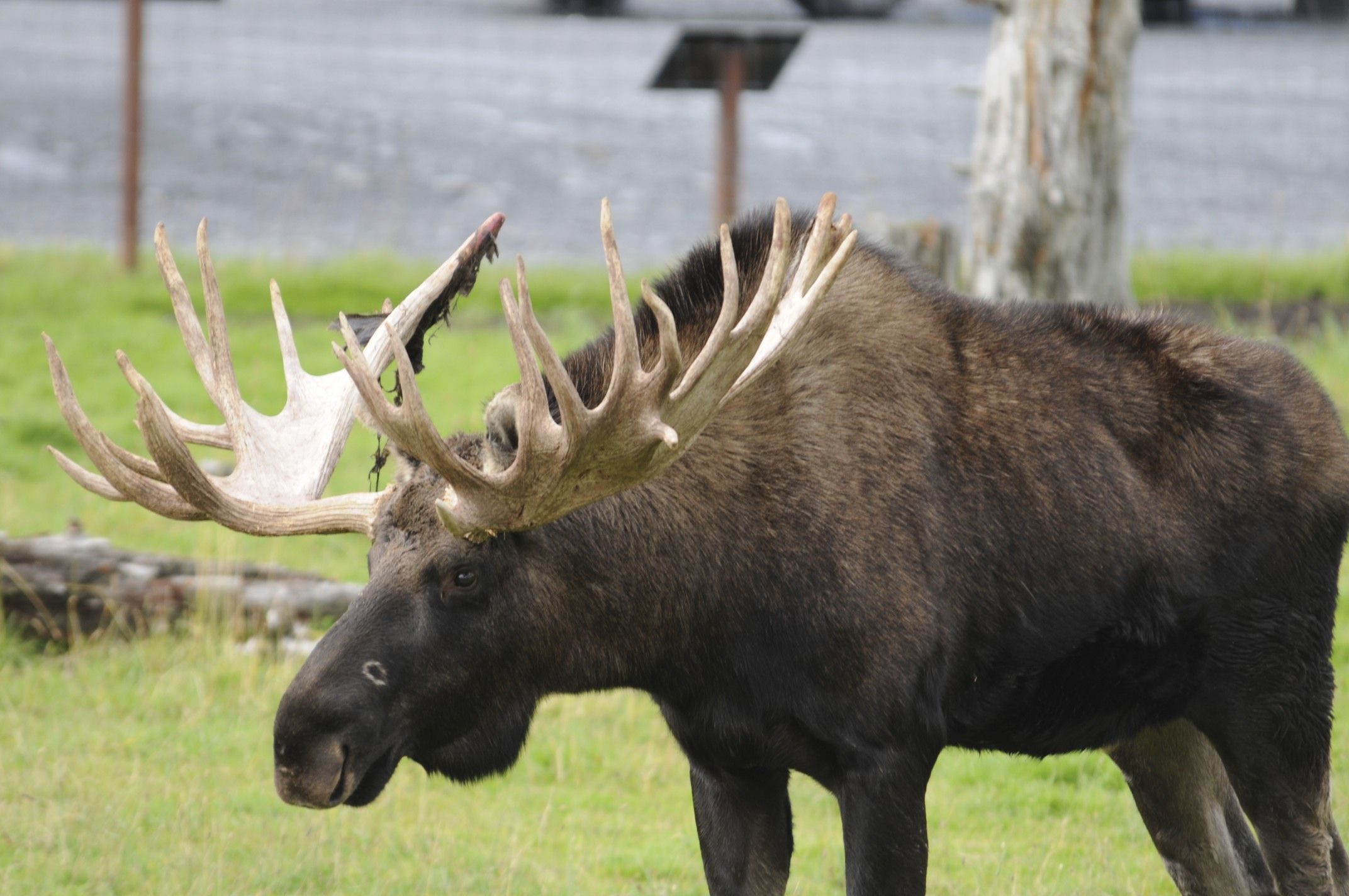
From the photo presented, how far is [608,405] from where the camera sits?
12.6ft

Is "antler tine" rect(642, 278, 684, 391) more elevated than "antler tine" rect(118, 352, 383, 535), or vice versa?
"antler tine" rect(642, 278, 684, 391)

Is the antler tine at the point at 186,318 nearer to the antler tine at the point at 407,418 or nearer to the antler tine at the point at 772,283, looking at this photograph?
the antler tine at the point at 407,418

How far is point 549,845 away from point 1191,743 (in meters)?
2.02

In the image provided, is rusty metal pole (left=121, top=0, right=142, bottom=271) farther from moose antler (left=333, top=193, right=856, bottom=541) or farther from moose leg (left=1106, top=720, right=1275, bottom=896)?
moose leg (left=1106, top=720, right=1275, bottom=896)

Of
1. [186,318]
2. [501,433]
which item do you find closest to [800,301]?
[501,433]

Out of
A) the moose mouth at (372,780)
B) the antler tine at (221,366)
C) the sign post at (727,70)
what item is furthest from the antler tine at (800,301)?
the sign post at (727,70)

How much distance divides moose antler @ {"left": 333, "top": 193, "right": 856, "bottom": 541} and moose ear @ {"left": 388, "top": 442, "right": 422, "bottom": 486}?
0.20 m

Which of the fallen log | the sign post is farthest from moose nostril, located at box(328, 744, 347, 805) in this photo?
the sign post

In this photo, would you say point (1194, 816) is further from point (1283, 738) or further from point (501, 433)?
point (501, 433)

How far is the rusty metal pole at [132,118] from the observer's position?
11.6 metres

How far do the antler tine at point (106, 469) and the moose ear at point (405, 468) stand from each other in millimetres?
532

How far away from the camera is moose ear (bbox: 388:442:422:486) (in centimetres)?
421

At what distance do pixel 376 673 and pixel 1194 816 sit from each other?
2445mm

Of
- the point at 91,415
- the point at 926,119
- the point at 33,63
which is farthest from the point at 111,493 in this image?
the point at 33,63
